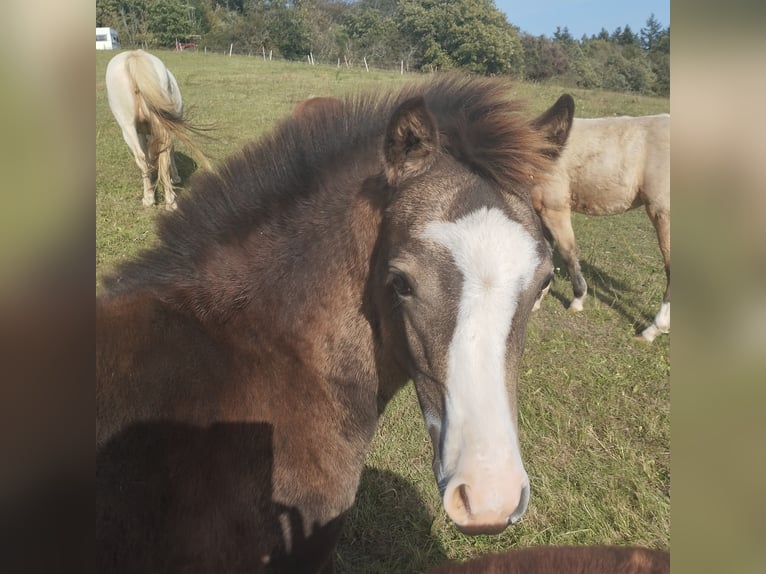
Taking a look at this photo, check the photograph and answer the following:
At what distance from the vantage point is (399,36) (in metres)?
3.04

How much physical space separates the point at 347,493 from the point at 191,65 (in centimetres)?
612

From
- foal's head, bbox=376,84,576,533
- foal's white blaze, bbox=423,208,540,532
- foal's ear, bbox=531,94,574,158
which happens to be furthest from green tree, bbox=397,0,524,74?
foal's white blaze, bbox=423,208,540,532

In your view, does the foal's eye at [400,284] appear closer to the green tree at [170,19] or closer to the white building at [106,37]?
the white building at [106,37]

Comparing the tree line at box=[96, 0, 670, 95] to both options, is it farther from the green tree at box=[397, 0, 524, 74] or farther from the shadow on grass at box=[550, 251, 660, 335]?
the shadow on grass at box=[550, 251, 660, 335]

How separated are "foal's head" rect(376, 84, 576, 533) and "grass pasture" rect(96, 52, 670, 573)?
0.55 meters

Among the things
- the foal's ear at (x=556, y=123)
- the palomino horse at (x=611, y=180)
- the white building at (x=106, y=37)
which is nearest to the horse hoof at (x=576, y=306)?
the palomino horse at (x=611, y=180)

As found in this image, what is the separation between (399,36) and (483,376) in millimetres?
2414

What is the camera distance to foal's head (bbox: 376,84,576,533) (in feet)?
4.31

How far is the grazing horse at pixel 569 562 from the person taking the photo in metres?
1.39

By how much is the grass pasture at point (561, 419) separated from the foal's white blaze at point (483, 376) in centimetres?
90
